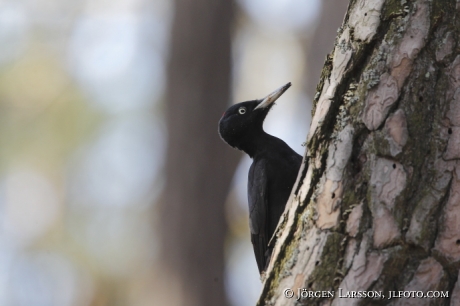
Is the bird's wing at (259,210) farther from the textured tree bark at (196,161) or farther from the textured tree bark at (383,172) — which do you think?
the textured tree bark at (196,161)

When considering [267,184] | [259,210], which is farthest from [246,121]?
[259,210]

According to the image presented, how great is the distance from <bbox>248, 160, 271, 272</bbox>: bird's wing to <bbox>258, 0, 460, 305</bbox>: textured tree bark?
7.07 feet

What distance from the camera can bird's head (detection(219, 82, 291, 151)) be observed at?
5141mm

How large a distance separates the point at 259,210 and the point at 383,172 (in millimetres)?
2561

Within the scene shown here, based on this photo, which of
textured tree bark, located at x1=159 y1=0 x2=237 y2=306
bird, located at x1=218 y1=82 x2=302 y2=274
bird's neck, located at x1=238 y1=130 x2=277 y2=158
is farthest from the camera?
textured tree bark, located at x1=159 y1=0 x2=237 y2=306

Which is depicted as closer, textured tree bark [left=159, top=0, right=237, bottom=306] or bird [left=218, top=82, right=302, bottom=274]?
bird [left=218, top=82, right=302, bottom=274]

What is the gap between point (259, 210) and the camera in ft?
15.9

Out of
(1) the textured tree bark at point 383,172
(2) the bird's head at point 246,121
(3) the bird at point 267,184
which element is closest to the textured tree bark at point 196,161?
(2) the bird's head at point 246,121

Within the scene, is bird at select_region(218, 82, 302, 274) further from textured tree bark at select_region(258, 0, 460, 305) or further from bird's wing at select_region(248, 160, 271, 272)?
textured tree bark at select_region(258, 0, 460, 305)

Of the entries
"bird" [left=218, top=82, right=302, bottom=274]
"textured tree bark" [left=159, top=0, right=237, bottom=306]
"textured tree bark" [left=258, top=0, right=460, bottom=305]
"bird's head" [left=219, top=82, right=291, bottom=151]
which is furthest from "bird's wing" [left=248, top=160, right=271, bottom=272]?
"textured tree bark" [left=159, top=0, right=237, bottom=306]

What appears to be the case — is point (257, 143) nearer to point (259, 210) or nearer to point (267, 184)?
point (267, 184)

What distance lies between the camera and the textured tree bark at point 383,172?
2.24 meters

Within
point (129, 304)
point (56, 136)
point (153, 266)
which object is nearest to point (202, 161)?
point (153, 266)

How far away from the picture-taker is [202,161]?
8758mm
